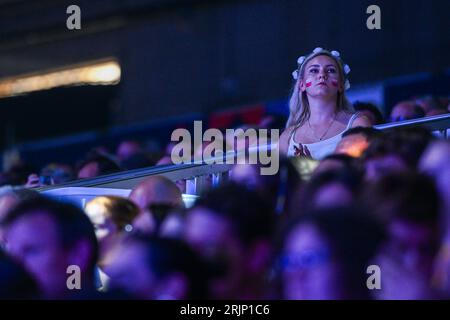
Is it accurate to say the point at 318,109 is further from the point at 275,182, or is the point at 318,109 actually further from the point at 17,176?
the point at 17,176

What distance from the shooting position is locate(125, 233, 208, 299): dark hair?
3266 millimetres

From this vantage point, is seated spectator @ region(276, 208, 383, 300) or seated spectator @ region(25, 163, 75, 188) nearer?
seated spectator @ region(276, 208, 383, 300)

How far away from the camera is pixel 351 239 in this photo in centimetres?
289

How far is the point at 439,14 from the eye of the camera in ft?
43.7

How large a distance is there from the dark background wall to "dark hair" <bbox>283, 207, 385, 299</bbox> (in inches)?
406

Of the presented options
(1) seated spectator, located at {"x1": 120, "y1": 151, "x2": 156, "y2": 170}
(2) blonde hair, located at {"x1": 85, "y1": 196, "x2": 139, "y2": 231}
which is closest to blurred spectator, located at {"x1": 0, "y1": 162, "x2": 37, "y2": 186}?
(1) seated spectator, located at {"x1": 120, "y1": 151, "x2": 156, "y2": 170}

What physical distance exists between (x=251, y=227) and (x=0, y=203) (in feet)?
8.08

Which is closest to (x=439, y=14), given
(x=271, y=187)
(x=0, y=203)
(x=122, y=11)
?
(x=122, y=11)

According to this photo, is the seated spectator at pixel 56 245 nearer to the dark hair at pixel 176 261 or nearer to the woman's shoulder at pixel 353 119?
the dark hair at pixel 176 261

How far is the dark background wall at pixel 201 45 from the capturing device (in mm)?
13773

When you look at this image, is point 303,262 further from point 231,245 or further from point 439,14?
point 439,14

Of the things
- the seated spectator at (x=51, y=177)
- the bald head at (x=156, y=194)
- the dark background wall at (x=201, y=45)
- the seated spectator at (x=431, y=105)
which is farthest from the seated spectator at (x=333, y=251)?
the dark background wall at (x=201, y=45)

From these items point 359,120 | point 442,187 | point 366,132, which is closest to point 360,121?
point 359,120

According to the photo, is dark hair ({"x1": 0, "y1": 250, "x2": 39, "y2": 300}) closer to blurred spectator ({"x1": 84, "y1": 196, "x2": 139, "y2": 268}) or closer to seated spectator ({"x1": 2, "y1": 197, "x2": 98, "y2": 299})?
seated spectator ({"x1": 2, "y1": 197, "x2": 98, "y2": 299})
